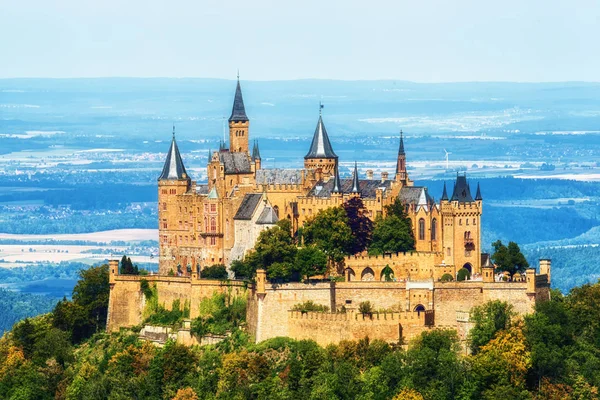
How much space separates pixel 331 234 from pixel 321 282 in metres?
4.17

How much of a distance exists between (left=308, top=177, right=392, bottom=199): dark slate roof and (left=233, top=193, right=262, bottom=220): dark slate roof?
9.17 ft

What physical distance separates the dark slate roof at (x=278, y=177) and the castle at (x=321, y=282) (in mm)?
53

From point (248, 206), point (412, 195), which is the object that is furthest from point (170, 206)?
point (412, 195)

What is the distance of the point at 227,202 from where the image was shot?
3770 inches

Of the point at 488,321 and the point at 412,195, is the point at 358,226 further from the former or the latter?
the point at 488,321

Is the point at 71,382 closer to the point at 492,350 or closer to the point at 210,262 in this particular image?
the point at 210,262

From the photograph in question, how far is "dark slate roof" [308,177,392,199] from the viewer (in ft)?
311

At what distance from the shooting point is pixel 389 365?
80875mm

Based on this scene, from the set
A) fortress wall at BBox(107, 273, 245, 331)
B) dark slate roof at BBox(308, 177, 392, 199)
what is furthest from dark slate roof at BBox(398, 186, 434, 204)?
fortress wall at BBox(107, 273, 245, 331)

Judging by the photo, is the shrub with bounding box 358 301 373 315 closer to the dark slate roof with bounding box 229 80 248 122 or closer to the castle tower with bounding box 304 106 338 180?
the castle tower with bounding box 304 106 338 180

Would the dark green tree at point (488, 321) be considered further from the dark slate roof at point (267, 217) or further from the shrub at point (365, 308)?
the dark slate roof at point (267, 217)

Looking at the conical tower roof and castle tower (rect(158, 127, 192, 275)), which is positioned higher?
the conical tower roof

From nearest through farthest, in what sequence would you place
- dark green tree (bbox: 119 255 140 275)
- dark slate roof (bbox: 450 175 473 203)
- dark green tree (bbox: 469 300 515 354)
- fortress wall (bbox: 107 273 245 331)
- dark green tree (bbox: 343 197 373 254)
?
dark green tree (bbox: 469 300 515 354), fortress wall (bbox: 107 273 245 331), dark slate roof (bbox: 450 175 473 203), dark green tree (bbox: 343 197 373 254), dark green tree (bbox: 119 255 140 275)

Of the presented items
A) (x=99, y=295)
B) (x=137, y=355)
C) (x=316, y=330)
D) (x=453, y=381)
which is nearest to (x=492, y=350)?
(x=453, y=381)
